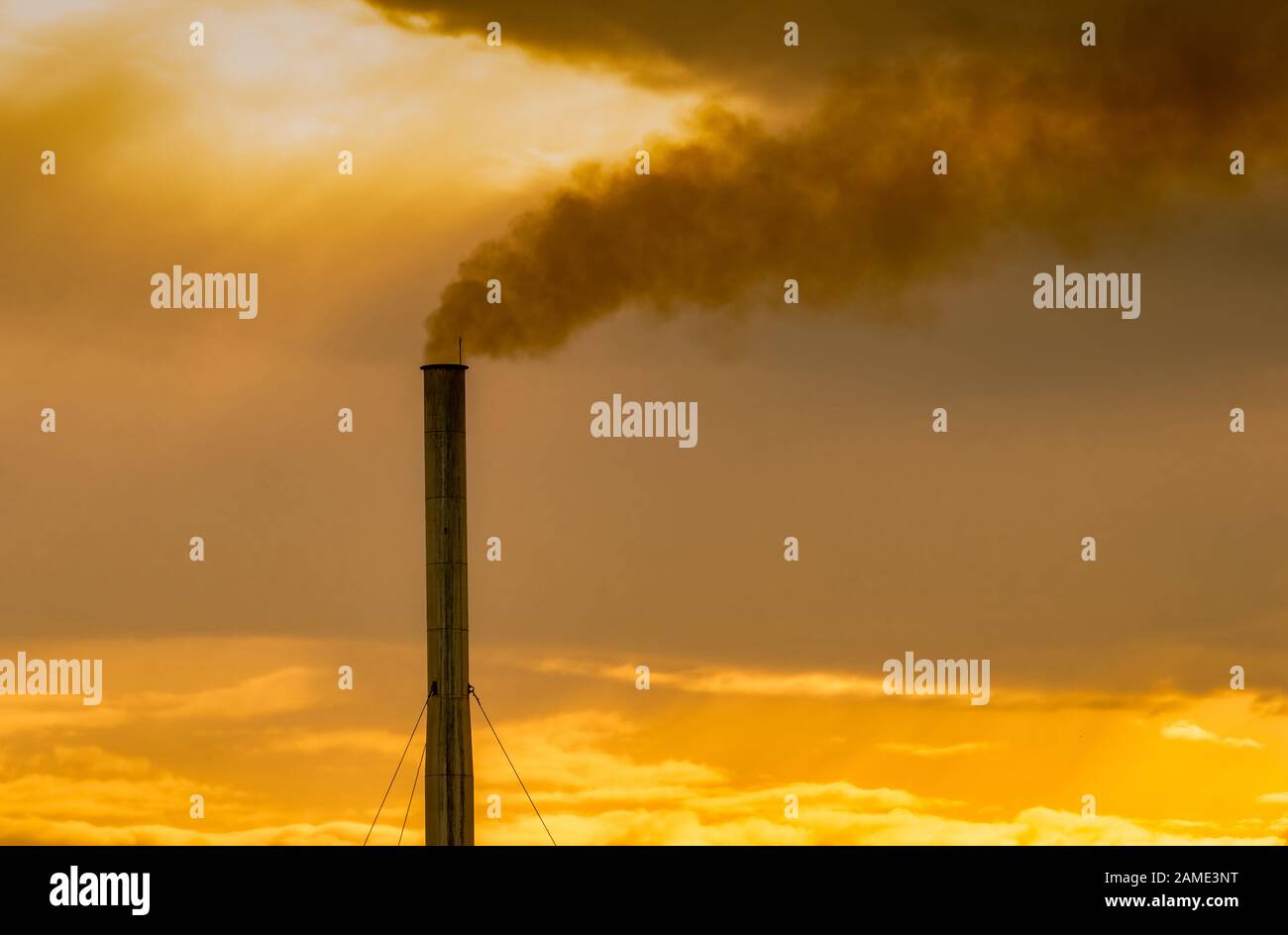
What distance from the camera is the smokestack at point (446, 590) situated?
144 feet

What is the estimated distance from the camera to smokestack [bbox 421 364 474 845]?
44031mm

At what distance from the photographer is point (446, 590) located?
44000 millimetres
